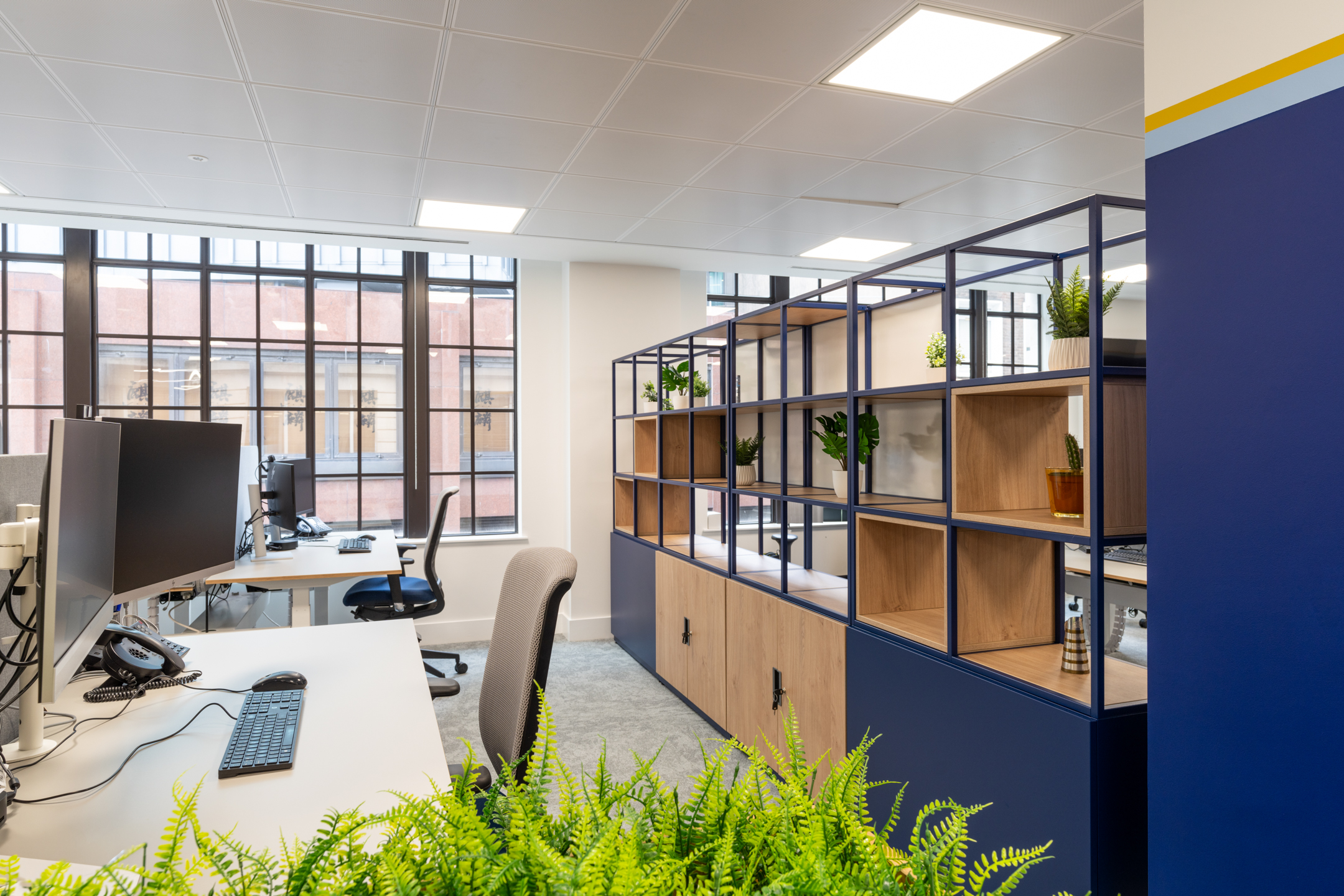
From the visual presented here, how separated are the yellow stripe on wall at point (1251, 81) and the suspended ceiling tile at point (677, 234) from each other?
8.80 feet

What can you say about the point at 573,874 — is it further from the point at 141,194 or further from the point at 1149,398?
the point at 141,194

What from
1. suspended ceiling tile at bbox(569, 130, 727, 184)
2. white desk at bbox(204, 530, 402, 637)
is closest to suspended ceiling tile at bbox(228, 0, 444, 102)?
suspended ceiling tile at bbox(569, 130, 727, 184)

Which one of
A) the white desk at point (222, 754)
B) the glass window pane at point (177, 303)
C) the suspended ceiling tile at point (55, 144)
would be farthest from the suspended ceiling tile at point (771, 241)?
the glass window pane at point (177, 303)

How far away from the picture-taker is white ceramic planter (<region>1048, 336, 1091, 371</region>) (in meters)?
1.66

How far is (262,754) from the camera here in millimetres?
1301

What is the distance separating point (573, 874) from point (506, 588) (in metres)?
1.39

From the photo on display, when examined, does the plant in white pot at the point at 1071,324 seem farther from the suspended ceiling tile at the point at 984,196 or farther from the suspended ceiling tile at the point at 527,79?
the suspended ceiling tile at the point at 984,196

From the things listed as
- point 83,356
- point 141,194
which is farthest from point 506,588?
point 83,356

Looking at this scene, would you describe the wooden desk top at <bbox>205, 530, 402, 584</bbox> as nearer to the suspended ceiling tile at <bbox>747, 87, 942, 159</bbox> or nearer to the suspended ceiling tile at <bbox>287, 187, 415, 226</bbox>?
the suspended ceiling tile at <bbox>287, 187, 415, 226</bbox>

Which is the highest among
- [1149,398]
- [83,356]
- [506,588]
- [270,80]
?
[270,80]

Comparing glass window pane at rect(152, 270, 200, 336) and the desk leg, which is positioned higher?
glass window pane at rect(152, 270, 200, 336)

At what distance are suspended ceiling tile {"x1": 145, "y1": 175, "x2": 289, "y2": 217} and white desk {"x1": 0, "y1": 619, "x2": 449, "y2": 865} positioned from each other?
7.41ft

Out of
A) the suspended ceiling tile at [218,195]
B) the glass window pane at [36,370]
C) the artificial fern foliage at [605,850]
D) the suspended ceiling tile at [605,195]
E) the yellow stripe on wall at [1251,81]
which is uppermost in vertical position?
the suspended ceiling tile at [605,195]

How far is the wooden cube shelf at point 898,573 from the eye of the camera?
2.36 meters
